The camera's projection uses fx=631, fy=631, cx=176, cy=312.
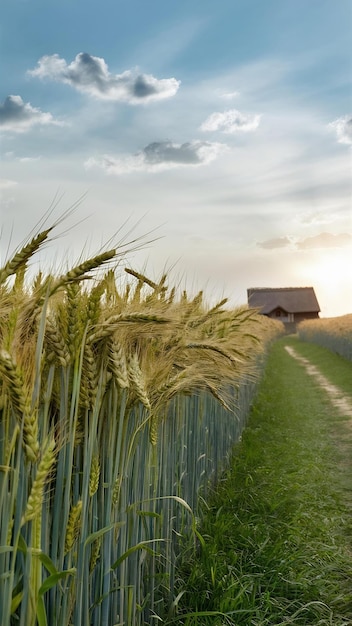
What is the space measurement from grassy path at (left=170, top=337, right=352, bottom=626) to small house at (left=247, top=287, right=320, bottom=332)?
6593 cm

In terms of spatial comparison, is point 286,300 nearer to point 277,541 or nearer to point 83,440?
point 277,541

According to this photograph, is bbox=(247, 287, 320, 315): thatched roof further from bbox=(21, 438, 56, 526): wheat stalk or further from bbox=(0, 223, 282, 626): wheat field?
bbox=(21, 438, 56, 526): wheat stalk

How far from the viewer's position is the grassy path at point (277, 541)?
3658mm

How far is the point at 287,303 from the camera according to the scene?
75.9 m

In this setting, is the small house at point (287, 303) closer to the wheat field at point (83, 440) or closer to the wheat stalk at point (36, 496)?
the wheat field at point (83, 440)

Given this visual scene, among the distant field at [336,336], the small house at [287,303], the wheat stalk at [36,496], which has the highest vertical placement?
the small house at [287,303]

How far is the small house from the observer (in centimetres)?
7469

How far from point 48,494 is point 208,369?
1399mm

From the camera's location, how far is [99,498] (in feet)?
8.22

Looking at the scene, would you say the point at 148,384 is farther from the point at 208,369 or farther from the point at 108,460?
the point at 208,369

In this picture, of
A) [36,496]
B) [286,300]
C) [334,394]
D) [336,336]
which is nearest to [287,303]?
[286,300]

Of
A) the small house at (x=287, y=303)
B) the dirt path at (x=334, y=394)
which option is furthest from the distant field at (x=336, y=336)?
the small house at (x=287, y=303)

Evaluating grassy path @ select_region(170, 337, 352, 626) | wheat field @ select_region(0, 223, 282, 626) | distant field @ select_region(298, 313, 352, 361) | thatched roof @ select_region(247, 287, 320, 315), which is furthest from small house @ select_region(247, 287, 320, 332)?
wheat field @ select_region(0, 223, 282, 626)

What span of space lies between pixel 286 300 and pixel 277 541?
72.4 meters
